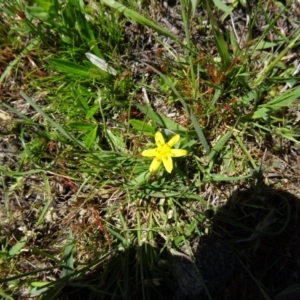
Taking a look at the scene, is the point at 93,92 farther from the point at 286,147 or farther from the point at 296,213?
the point at 296,213

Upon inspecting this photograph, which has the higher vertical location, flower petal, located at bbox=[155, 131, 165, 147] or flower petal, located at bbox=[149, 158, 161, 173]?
flower petal, located at bbox=[155, 131, 165, 147]

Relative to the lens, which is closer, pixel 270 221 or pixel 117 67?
pixel 270 221

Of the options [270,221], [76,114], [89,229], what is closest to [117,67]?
[76,114]

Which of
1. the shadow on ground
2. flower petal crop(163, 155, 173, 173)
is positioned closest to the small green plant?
the shadow on ground

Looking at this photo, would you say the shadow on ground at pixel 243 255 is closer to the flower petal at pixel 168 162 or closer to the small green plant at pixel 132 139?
the small green plant at pixel 132 139

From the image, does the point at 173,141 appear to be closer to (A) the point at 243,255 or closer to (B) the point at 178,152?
(B) the point at 178,152

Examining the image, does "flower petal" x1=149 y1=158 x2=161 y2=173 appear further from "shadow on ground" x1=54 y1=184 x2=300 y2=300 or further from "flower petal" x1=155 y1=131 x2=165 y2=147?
"shadow on ground" x1=54 y1=184 x2=300 y2=300

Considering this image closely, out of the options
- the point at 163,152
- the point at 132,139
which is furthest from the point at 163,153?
the point at 132,139

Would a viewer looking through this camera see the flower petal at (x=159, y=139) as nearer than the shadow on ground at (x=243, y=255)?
Yes

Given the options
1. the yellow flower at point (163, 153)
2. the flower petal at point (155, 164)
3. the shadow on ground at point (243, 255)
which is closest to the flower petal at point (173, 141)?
the yellow flower at point (163, 153)

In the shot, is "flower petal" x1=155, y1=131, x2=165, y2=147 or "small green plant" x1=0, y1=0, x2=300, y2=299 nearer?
"flower petal" x1=155, y1=131, x2=165, y2=147

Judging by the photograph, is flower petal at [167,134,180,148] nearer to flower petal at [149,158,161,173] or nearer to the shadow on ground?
flower petal at [149,158,161,173]
